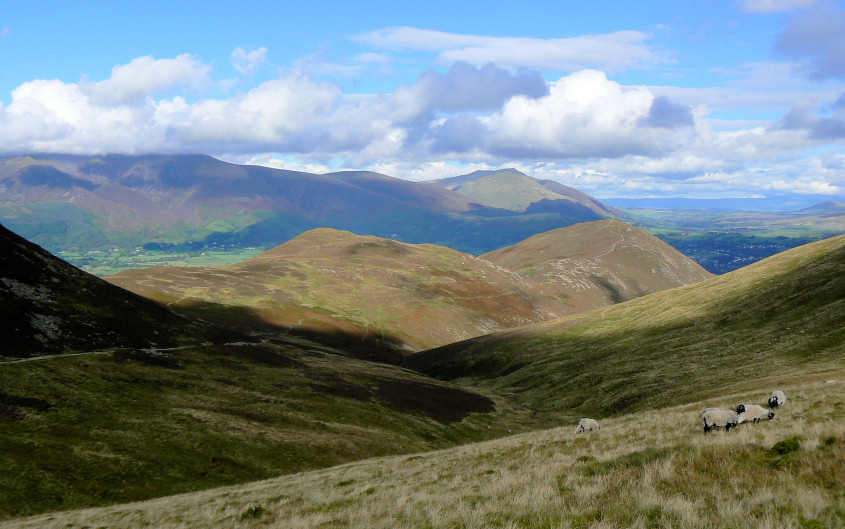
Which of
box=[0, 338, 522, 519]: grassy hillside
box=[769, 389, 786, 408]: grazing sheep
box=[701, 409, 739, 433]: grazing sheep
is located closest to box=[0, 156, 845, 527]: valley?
box=[0, 338, 522, 519]: grassy hillside

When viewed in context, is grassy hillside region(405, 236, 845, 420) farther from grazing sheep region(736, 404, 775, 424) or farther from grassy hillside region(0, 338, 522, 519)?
grazing sheep region(736, 404, 775, 424)

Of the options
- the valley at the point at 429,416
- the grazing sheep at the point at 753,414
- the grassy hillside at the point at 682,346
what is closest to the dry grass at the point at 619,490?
the valley at the point at 429,416

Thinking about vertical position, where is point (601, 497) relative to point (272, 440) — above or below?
above

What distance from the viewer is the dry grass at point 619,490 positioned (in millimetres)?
10469

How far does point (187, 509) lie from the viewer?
27000 mm

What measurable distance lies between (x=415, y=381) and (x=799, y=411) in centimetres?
7523

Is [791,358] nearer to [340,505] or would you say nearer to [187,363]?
[340,505]

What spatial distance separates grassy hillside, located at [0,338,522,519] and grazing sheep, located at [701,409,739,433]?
123 ft

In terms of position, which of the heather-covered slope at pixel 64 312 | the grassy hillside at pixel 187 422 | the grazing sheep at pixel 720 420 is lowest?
the grassy hillside at pixel 187 422

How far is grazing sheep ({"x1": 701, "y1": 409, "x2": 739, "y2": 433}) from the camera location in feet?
68.7

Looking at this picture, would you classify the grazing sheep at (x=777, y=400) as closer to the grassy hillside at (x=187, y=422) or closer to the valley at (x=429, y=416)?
the valley at (x=429, y=416)

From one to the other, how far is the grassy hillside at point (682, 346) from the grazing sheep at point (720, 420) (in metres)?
32.8

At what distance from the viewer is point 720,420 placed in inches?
834

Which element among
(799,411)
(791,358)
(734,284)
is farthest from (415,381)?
(799,411)
